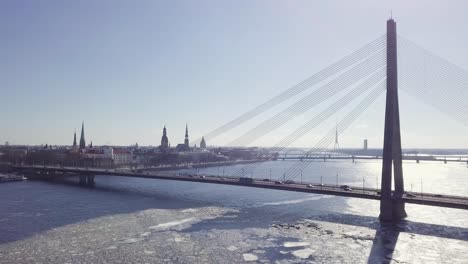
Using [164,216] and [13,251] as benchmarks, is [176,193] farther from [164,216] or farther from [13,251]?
[13,251]

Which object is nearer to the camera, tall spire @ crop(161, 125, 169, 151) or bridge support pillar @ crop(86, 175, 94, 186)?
bridge support pillar @ crop(86, 175, 94, 186)

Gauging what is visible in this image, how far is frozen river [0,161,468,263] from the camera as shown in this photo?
22.4 metres

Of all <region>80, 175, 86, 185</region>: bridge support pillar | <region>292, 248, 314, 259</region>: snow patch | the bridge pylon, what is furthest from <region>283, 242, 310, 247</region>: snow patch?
<region>80, 175, 86, 185</region>: bridge support pillar

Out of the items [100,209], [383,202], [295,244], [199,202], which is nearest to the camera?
[295,244]

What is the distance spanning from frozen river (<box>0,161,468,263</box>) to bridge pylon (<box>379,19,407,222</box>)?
1.62 metres

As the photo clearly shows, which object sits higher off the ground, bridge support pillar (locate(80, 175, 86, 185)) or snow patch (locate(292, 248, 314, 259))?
bridge support pillar (locate(80, 175, 86, 185))

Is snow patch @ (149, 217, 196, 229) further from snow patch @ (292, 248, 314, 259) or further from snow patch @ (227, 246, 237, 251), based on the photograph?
snow patch @ (292, 248, 314, 259)

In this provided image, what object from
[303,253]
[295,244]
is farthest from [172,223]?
[303,253]

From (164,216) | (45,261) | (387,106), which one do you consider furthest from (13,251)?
(387,106)

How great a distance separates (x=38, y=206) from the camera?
40719 mm

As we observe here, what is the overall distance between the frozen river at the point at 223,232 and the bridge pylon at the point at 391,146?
162 cm

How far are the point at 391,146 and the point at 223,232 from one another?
58.1ft

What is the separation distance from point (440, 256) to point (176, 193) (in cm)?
3768

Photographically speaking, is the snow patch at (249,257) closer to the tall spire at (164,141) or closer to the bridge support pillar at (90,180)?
the bridge support pillar at (90,180)
